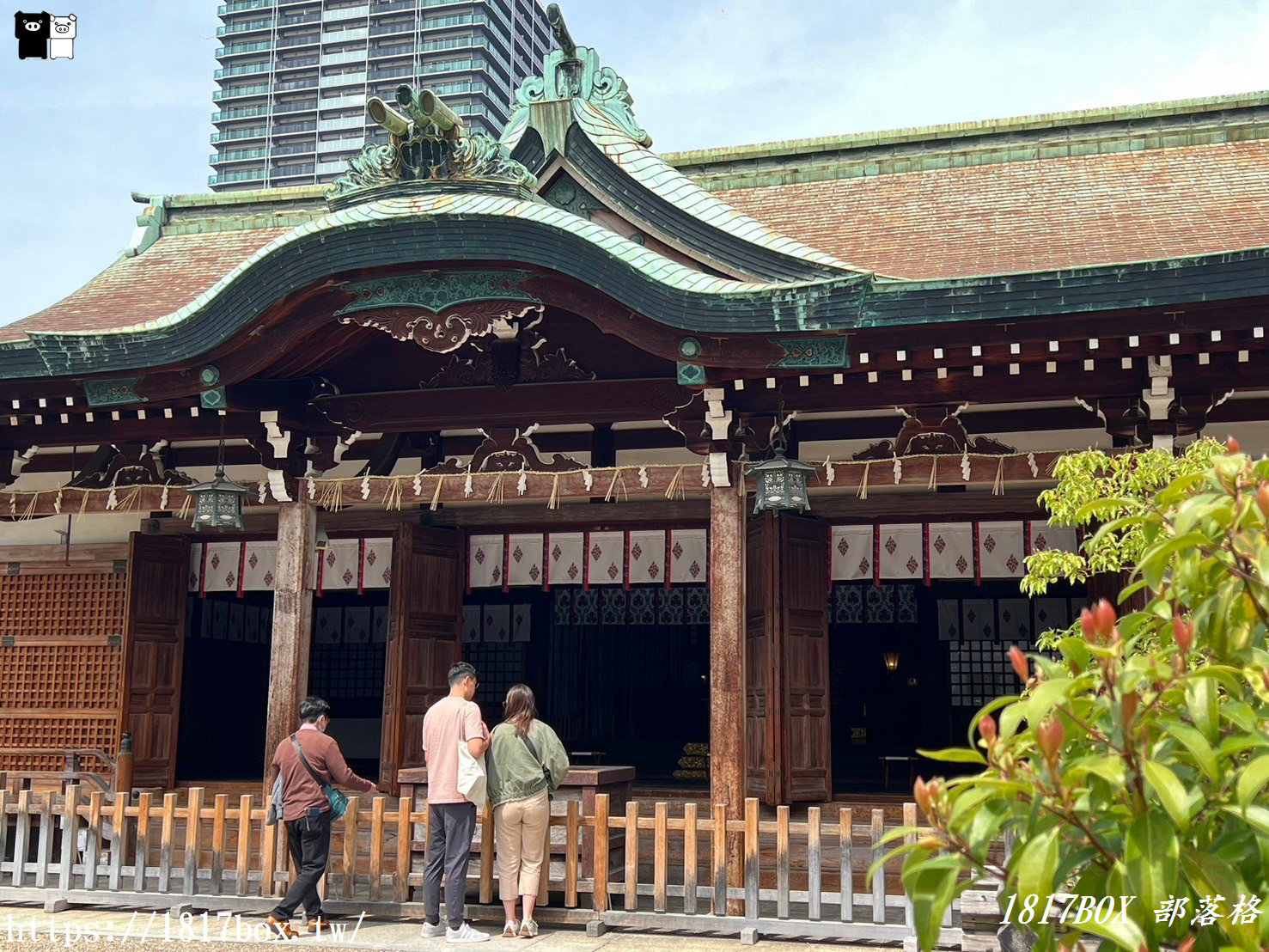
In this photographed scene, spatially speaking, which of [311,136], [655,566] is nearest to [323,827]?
[655,566]

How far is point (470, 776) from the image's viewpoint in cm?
745

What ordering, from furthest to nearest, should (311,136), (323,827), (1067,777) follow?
(311,136) < (323,827) < (1067,777)

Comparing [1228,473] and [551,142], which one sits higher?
[551,142]

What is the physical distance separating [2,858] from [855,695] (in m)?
11.4

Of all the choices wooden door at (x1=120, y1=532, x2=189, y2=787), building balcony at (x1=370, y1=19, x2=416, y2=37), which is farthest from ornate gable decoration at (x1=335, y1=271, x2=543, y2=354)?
building balcony at (x1=370, y1=19, x2=416, y2=37)

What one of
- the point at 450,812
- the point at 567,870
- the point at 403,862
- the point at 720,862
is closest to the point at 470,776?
the point at 450,812

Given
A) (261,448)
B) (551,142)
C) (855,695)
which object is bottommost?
(855,695)

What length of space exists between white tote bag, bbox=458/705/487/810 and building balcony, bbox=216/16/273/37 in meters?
80.4

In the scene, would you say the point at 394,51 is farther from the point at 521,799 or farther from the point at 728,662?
the point at 521,799

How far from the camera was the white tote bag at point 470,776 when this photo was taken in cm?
743

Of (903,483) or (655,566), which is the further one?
(655,566)

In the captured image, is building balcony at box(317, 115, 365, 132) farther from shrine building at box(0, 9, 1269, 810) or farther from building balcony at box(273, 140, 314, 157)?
shrine building at box(0, 9, 1269, 810)

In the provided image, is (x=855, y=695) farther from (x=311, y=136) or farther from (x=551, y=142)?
(x=311, y=136)

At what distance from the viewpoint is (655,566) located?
11523 mm
